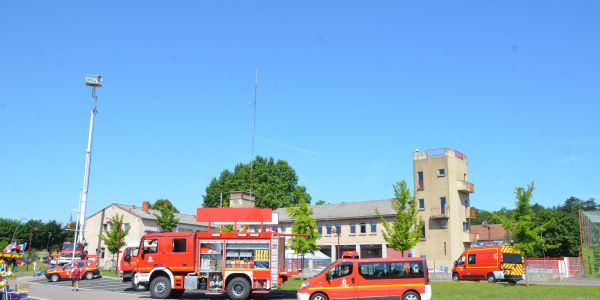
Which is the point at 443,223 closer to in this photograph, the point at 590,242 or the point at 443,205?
the point at 443,205

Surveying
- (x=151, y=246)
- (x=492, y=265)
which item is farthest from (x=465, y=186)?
(x=151, y=246)

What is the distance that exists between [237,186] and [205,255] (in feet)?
195

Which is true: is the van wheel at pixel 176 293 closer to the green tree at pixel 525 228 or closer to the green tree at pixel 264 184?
the green tree at pixel 525 228

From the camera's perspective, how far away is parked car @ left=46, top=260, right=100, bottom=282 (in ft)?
118

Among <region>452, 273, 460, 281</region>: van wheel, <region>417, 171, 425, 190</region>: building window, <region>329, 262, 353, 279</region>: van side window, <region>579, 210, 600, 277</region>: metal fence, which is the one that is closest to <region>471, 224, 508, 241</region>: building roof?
<region>417, 171, 425, 190</region>: building window

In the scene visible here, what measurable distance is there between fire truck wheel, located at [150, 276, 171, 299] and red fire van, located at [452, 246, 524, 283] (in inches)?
809

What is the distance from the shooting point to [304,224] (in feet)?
136

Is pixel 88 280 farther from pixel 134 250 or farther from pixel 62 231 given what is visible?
pixel 62 231

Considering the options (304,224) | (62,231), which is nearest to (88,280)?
(304,224)

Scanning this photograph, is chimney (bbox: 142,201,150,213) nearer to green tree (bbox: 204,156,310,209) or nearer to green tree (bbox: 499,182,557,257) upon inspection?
green tree (bbox: 204,156,310,209)

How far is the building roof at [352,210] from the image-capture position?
60562 millimetres

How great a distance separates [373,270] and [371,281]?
1.36 ft

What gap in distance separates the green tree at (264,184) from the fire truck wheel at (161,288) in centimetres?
5780

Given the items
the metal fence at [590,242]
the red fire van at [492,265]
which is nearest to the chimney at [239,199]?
the red fire van at [492,265]
